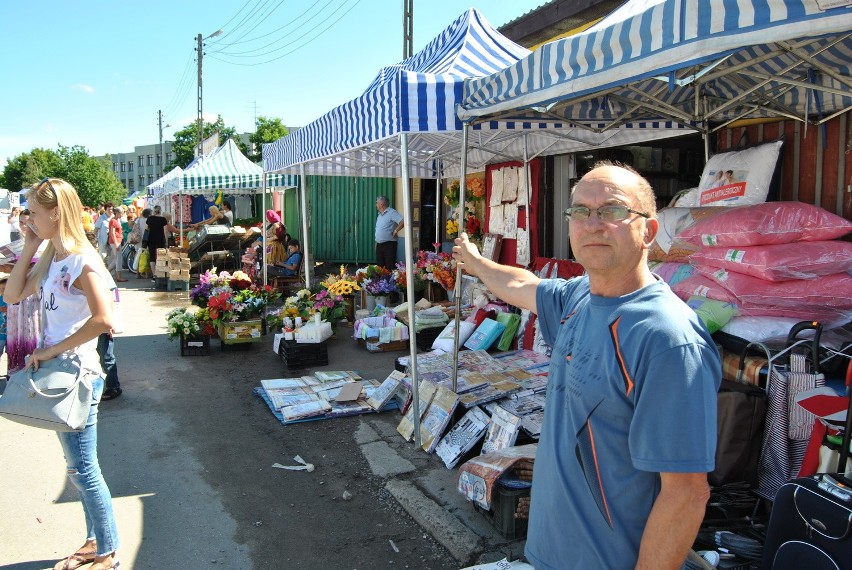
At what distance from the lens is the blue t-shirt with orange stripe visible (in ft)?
4.72

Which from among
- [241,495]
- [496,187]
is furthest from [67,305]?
[496,187]

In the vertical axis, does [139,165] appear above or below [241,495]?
above

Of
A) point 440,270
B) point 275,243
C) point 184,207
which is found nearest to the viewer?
point 440,270

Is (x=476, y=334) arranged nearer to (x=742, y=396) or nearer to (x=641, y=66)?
(x=742, y=396)

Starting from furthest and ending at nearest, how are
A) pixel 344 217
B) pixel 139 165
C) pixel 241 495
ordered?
pixel 139 165 → pixel 344 217 → pixel 241 495

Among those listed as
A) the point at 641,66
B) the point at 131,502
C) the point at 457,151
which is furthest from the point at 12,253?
the point at 641,66

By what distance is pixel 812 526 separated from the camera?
211 centimetres

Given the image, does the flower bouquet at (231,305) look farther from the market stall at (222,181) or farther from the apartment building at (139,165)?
the apartment building at (139,165)

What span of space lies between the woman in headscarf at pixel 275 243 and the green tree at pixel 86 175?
41962 millimetres

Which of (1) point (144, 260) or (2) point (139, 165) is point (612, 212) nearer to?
(1) point (144, 260)

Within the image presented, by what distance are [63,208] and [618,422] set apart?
3.01 meters

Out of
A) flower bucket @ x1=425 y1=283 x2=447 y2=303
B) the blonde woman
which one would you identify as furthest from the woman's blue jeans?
flower bucket @ x1=425 y1=283 x2=447 y2=303

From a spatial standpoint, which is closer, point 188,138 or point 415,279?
point 415,279

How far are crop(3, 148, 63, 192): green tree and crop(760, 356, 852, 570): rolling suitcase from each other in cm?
5916
